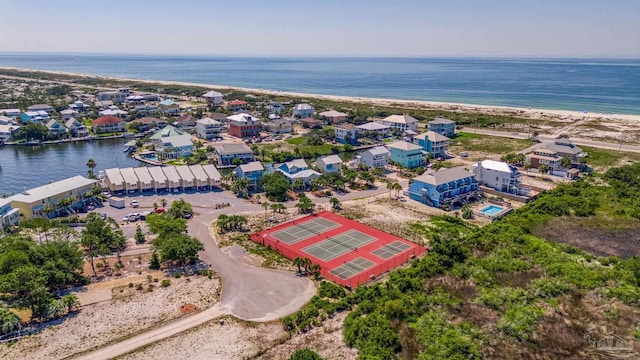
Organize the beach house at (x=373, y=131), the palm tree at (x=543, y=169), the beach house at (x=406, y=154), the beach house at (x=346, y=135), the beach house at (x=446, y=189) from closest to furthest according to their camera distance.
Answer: the beach house at (x=446, y=189), the palm tree at (x=543, y=169), the beach house at (x=406, y=154), the beach house at (x=346, y=135), the beach house at (x=373, y=131)

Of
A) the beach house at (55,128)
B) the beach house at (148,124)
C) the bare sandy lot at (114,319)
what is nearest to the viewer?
the bare sandy lot at (114,319)

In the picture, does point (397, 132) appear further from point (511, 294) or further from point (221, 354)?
point (221, 354)

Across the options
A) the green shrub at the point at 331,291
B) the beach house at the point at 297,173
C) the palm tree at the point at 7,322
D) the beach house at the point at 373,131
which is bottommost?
the green shrub at the point at 331,291

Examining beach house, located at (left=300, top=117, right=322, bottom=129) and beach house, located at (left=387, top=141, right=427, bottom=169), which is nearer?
beach house, located at (left=387, top=141, right=427, bottom=169)

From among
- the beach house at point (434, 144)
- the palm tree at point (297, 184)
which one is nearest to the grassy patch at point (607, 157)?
the beach house at point (434, 144)

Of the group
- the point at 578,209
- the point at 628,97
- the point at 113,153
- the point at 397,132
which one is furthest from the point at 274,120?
the point at 628,97

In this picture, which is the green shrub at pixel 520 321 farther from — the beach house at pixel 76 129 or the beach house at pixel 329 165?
the beach house at pixel 76 129

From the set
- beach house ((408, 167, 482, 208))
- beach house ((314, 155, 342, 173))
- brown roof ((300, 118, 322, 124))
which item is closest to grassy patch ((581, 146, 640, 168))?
beach house ((408, 167, 482, 208))

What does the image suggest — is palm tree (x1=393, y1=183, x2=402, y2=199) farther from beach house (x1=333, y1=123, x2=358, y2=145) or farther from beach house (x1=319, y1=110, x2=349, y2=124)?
beach house (x1=319, y1=110, x2=349, y2=124)
